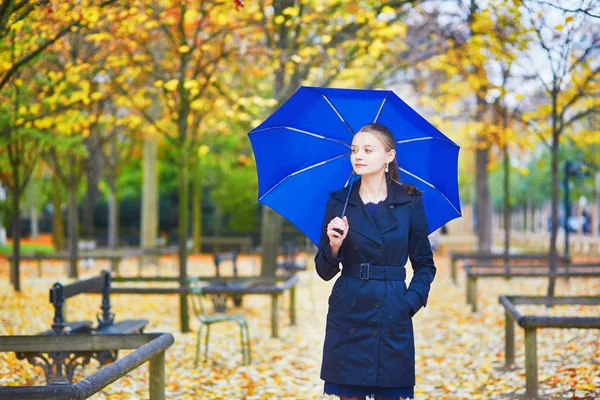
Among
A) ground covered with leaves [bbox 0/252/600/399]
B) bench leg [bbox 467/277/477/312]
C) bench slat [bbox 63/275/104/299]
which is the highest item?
bench slat [bbox 63/275/104/299]

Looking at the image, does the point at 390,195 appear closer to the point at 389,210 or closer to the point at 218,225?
the point at 389,210

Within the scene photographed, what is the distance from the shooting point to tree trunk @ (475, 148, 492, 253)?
74.3 feet

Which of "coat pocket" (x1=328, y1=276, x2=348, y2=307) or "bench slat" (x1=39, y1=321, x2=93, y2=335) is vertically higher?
"coat pocket" (x1=328, y1=276, x2=348, y2=307)

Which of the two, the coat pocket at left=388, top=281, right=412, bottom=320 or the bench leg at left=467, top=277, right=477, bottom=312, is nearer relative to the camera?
the coat pocket at left=388, top=281, right=412, bottom=320

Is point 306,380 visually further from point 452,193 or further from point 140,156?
point 140,156

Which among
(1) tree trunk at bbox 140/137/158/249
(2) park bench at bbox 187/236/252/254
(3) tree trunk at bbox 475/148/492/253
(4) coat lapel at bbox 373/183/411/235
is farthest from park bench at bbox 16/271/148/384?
(2) park bench at bbox 187/236/252/254

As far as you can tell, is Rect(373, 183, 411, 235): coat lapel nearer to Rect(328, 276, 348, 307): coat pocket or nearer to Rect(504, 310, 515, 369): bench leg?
Rect(328, 276, 348, 307): coat pocket

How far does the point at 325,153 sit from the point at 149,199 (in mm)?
20485

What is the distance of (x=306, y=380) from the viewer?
26.8ft

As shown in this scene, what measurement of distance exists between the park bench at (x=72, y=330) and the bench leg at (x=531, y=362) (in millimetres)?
3439

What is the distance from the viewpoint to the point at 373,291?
4027 mm

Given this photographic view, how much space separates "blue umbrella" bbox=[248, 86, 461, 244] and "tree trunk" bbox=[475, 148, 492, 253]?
59.8 feet

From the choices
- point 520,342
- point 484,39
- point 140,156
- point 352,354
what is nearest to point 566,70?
point 484,39

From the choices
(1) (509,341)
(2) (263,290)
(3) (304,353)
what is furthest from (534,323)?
(2) (263,290)
